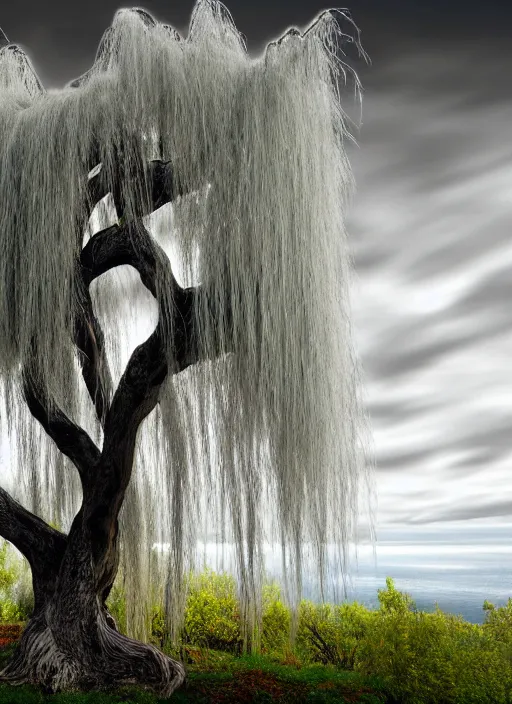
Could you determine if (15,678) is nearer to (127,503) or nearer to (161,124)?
(127,503)

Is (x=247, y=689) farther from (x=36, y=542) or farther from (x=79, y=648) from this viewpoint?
(x=36, y=542)

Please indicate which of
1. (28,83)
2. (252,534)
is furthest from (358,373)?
(28,83)

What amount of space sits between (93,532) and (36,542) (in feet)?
1.87

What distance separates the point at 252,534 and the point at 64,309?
6.93ft

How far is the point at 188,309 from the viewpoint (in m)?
5.12

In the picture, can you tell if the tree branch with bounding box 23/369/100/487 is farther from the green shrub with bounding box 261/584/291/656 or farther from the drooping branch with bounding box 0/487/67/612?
the green shrub with bounding box 261/584/291/656

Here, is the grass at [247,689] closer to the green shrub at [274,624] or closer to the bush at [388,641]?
the bush at [388,641]

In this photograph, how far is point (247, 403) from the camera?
4816 mm

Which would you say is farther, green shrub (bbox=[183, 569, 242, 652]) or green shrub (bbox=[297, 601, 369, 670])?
green shrub (bbox=[183, 569, 242, 652])

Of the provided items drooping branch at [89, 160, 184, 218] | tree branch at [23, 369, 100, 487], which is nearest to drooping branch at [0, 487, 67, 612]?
tree branch at [23, 369, 100, 487]

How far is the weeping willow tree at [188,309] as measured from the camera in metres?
4.68

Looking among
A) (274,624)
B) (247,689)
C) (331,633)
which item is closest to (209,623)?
(274,624)

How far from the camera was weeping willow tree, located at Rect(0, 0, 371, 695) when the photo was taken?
15.4ft

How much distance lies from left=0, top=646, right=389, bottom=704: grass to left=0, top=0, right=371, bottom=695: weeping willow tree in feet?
0.82
